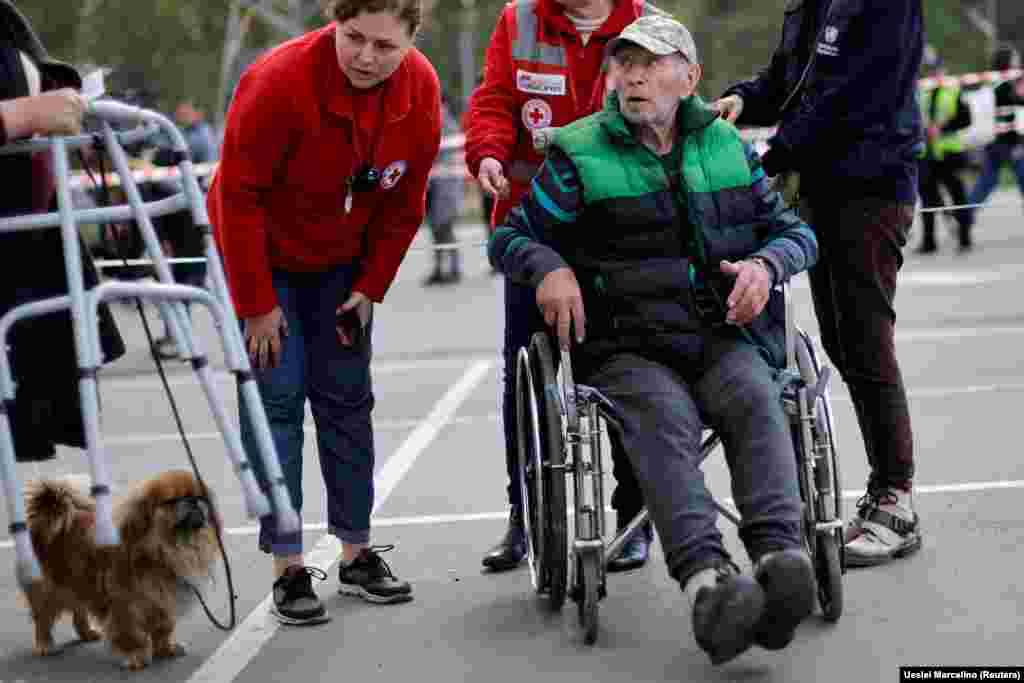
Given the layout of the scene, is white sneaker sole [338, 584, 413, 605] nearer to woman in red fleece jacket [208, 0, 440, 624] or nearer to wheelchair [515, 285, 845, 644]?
woman in red fleece jacket [208, 0, 440, 624]

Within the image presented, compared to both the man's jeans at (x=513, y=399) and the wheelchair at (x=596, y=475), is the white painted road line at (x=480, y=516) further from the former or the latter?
the wheelchair at (x=596, y=475)

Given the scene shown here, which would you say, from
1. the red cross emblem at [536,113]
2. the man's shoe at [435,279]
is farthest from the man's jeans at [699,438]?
the man's shoe at [435,279]

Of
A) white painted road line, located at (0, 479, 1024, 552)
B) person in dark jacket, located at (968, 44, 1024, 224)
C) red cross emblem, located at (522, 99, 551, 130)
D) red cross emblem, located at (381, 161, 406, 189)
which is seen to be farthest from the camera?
person in dark jacket, located at (968, 44, 1024, 224)

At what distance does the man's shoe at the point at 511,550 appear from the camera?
5613mm

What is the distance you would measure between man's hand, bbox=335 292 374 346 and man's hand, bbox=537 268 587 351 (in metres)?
0.66

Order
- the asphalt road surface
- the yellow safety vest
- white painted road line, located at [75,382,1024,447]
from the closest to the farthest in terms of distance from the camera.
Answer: the asphalt road surface → white painted road line, located at [75,382,1024,447] → the yellow safety vest

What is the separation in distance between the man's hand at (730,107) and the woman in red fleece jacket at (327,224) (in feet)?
3.11

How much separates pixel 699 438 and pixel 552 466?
0.40 metres

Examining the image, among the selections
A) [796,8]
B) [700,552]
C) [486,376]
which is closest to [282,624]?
[700,552]

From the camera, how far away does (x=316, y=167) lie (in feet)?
16.2

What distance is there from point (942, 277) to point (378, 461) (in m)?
8.29

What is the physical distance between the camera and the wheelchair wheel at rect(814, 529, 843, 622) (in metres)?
4.64

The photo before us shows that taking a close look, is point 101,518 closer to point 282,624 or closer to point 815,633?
point 282,624

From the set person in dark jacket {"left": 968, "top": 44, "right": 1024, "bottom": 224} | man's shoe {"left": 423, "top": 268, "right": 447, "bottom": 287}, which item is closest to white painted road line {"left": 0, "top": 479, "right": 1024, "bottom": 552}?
man's shoe {"left": 423, "top": 268, "right": 447, "bottom": 287}
